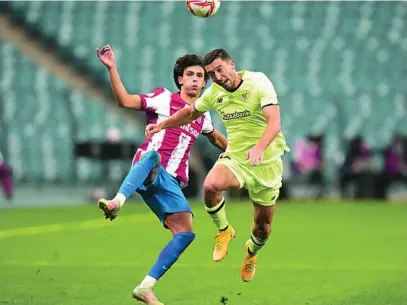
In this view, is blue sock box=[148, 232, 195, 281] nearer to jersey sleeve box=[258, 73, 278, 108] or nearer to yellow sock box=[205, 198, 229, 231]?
yellow sock box=[205, 198, 229, 231]

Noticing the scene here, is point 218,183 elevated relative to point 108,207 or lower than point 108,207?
lower

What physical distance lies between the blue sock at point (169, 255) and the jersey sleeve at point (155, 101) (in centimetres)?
110

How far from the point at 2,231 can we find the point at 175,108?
7814mm

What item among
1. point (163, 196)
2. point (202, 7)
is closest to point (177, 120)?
point (163, 196)

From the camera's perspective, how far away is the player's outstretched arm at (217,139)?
346 inches

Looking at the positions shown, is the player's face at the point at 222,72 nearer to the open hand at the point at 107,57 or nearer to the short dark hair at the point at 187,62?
the short dark hair at the point at 187,62

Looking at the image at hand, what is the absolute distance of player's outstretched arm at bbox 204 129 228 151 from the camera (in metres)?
8.78

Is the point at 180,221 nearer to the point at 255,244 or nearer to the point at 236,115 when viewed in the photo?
the point at 236,115

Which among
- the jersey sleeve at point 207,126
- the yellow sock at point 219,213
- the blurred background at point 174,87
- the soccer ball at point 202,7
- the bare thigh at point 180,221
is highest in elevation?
the soccer ball at point 202,7

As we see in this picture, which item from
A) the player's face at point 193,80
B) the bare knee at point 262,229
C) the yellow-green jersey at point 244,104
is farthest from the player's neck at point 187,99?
the bare knee at point 262,229

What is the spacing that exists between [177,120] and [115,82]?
1.81 ft

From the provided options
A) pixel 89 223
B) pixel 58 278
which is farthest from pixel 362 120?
pixel 58 278

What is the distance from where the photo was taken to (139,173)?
759cm

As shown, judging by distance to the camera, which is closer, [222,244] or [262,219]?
[222,244]
